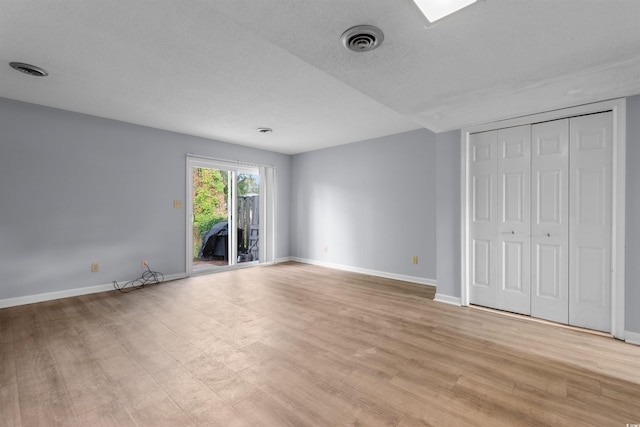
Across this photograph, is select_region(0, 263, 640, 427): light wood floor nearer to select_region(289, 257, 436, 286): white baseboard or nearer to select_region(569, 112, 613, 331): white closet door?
select_region(569, 112, 613, 331): white closet door

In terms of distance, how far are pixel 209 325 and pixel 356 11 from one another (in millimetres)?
2977

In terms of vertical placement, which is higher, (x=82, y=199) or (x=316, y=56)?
(x=316, y=56)

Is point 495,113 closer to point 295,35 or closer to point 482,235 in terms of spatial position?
point 482,235

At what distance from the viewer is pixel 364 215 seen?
533 cm

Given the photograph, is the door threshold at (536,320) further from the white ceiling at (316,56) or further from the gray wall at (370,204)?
the white ceiling at (316,56)

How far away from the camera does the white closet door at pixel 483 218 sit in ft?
10.9

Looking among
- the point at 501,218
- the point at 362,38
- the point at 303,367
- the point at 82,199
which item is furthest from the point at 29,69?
the point at 501,218

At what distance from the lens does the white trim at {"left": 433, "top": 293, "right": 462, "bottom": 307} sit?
3543 millimetres

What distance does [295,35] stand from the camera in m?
1.63

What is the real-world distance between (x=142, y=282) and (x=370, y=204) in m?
4.10

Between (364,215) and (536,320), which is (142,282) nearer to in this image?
(364,215)

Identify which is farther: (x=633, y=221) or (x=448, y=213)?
(x=448, y=213)

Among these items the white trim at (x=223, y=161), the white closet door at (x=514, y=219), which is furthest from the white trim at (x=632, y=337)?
the white trim at (x=223, y=161)

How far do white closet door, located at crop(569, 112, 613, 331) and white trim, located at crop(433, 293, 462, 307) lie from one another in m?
1.07
